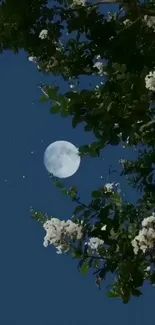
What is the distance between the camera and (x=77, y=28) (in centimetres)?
662

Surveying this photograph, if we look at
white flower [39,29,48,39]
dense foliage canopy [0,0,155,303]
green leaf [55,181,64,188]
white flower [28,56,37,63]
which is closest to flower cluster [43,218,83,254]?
dense foliage canopy [0,0,155,303]

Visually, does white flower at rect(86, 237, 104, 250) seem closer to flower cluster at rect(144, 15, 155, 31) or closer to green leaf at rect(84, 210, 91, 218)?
green leaf at rect(84, 210, 91, 218)

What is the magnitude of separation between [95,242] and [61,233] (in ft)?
1.03

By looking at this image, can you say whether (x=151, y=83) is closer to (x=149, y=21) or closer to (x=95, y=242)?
(x=95, y=242)

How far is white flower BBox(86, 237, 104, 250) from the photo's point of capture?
5.11 m

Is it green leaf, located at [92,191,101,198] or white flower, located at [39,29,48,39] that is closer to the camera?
green leaf, located at [92,191,101,198]

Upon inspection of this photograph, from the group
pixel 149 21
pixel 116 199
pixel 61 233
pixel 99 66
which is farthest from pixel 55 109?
pixel 149 21

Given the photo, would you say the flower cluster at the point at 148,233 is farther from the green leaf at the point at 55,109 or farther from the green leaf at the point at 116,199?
the green leaf at the point at 55,109

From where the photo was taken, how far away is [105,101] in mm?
4742

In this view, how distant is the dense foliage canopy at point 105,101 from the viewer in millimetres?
4727

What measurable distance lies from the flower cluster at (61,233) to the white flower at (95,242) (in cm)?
12

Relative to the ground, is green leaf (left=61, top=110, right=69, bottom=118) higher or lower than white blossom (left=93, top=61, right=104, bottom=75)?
lower

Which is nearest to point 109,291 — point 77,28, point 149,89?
point 149,89

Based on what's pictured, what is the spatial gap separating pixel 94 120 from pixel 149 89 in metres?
0.85
